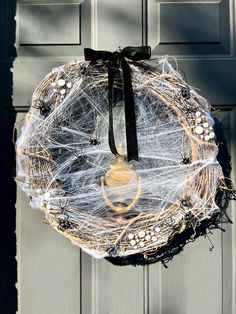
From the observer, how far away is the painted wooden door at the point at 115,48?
7.11 ft

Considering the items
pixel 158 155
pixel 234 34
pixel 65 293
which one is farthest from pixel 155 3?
pixel 65 293

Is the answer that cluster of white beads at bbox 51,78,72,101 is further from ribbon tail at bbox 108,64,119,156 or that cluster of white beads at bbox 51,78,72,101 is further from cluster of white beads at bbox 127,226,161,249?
cluster of white beads at bbox 127,226,161,249

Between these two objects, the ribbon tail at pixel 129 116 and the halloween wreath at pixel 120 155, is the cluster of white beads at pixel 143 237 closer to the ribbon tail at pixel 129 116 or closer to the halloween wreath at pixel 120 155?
the halloween wreath at pixel 120 155

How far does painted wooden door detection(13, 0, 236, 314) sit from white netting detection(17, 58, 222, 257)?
159mm

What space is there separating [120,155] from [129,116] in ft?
0.44

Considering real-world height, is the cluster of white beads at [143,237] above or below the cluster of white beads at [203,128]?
below

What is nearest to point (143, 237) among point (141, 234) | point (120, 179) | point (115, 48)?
point (141, 234)

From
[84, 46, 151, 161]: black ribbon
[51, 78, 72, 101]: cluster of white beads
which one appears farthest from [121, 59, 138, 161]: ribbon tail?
[51, 78, 72, 101]: cluster of white beads

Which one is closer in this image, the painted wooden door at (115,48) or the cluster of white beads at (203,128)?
the cluster of white beads at (203,128)

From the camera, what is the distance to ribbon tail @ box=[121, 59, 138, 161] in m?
2.00

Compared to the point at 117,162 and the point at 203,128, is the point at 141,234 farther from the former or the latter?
the point at 203,128

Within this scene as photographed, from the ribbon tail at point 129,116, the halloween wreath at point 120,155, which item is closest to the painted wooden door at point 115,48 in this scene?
the halloween wreath at point 120,155

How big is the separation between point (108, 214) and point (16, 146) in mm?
330

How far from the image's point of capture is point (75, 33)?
2207 millimetres
